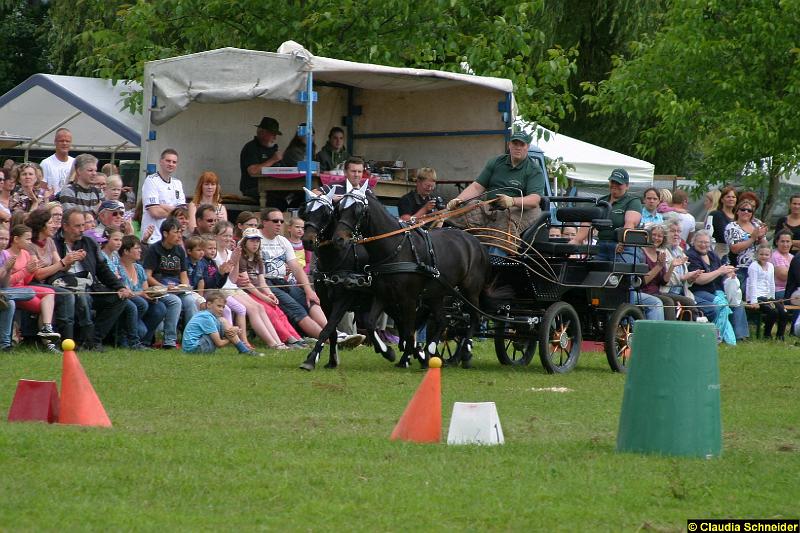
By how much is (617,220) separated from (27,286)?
21.6 ft

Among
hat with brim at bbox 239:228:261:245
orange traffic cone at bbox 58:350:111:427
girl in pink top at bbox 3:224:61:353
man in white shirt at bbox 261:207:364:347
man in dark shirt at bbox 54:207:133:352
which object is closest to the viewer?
orange traffic cone at bbox 58:350:111:427

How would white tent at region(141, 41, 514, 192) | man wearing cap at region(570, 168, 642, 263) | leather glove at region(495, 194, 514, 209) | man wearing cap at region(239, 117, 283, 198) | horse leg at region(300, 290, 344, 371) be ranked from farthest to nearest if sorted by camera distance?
man wearing cap at region(239, 117, 283, 198), white tent at region(141, 41, 514, 192), man wearing cap at region(570, 168, 642, 263), leather glove at region(495, 194, 514, 209), horse leg at region(300, 290, 344, 371)

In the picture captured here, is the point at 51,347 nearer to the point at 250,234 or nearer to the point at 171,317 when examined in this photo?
the point at 171,317

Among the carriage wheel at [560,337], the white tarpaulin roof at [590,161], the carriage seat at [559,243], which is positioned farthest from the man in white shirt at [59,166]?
the white tarpaulin roof at [590,161]

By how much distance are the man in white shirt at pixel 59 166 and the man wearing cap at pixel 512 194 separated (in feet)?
17.8

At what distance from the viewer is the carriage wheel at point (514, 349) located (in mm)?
14812

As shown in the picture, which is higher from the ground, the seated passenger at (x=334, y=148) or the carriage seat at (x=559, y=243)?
the seated passenger at (x=334, y=148)

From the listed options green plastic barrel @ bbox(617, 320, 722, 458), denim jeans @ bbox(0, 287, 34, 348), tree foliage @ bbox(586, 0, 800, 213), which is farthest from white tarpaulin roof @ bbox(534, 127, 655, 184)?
green plastic barrel @ bbox(617, 320, 722, 458)

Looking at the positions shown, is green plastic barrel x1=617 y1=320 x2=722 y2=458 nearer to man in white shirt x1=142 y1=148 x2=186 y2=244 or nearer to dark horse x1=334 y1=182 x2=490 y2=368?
dark horse x1=334 y1=182 x2=490 y2=368

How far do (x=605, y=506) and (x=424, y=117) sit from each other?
537 inches

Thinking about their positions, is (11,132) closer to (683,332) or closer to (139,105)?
(139,105)

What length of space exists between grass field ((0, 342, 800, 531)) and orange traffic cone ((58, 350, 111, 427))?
0.63 ft

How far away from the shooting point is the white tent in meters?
17.2

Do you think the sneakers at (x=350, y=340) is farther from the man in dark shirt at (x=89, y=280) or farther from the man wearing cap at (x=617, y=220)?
the man wearing cap at (x=617, y=220)
